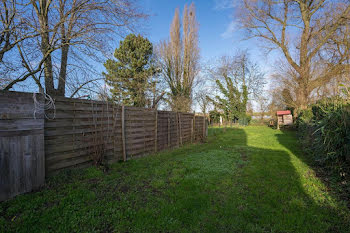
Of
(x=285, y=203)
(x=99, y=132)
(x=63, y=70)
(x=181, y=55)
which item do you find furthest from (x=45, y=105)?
(x=181, y=55)

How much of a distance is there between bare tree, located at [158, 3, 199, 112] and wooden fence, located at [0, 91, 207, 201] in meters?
11.4

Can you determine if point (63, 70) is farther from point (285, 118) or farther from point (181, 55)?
point (285, 118)

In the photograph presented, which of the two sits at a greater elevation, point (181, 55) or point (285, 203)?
point (181, 55)

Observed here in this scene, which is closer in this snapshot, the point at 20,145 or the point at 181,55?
the point at 20,145

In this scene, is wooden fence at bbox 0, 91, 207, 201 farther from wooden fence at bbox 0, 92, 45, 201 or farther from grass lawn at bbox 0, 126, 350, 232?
grass lawn at bbox 0, 126, 350, 232

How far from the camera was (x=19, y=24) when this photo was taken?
10.3 feet

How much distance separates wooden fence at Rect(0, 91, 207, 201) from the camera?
8.07 ft

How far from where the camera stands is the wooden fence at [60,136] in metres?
2.46

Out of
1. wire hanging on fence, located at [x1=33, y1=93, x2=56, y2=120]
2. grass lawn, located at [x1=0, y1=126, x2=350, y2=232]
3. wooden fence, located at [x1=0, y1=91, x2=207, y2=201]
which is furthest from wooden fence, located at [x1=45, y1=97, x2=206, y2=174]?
grass lawn, located at [x1=0, y1=126, x2=350, y2=232]

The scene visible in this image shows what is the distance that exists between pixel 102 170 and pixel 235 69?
62.8 ft

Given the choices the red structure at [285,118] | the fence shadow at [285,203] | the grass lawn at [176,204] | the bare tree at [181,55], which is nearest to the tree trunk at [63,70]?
the grass lawn at [176,204]

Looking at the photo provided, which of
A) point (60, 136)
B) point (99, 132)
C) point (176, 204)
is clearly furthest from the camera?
point (99, 132)

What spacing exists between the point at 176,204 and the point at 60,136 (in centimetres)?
259

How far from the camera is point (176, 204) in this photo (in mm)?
2566
